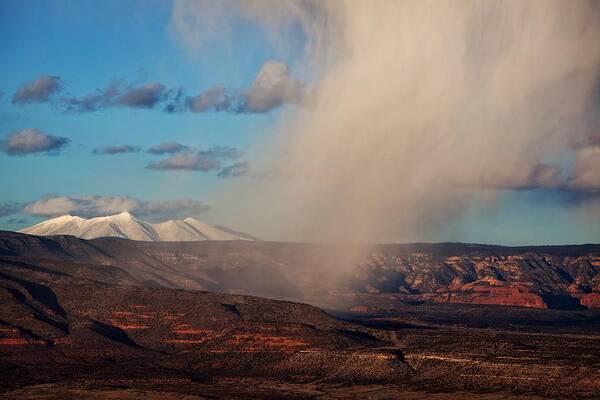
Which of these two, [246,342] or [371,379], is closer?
[371,379]

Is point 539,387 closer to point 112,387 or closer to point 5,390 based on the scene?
point 112,387

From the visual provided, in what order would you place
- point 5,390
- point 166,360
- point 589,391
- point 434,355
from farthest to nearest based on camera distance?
point 166,360, point 434,355, point 5,390, point 589,391

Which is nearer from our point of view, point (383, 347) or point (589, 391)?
point (589, 391)

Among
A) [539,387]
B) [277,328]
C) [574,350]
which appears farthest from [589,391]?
[277,328]

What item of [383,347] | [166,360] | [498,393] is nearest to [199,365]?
[166,360]

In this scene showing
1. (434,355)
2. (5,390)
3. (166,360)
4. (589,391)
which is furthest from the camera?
(166,360)

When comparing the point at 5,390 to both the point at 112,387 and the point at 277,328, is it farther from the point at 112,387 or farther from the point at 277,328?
the point at 277,328

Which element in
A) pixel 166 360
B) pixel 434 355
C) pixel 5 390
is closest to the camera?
pixel 5 390

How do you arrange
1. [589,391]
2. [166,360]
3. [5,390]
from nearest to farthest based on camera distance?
[589,391]
[5,390]
[166,360]

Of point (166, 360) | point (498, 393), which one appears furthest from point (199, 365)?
point (498, 393)
